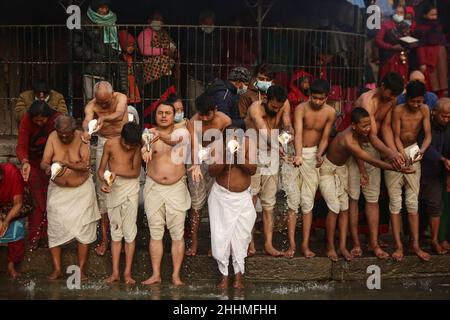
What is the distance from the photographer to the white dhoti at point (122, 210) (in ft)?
28.8

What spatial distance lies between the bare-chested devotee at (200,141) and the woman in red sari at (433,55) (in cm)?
445

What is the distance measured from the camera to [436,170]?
30.2 feet

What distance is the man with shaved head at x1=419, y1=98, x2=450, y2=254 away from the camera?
9.08 m

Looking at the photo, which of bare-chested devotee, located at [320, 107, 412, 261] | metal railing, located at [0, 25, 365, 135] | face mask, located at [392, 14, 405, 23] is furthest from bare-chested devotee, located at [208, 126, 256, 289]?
face mask, located at [392, 14, 405, 23]

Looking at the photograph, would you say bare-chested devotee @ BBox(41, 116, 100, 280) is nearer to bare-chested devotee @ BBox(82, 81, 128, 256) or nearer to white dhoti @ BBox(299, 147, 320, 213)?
bare-chested devotee @ BBox(82, 81, 128, 256)

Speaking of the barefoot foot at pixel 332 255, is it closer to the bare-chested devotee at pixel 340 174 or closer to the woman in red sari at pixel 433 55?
the bare-chested devotee at pixel 340 174

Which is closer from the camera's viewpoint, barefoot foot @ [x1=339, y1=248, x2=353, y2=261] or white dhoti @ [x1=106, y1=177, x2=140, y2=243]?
white dhoti @ [x1=106, y1=177, x2=140, y2=243]

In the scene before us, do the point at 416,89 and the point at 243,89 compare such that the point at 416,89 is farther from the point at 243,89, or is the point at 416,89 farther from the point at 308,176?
the point at 243,89

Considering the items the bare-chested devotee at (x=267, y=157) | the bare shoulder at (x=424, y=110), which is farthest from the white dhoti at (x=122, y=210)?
the bare shoulder at (x=424, y=110)

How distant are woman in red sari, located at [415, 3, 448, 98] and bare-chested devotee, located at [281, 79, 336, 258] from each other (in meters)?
3.79

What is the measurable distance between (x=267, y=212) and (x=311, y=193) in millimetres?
501

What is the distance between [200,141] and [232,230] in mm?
979

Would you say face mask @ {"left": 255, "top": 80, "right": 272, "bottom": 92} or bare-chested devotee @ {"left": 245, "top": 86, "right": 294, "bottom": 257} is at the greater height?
face mask @ {"left": 255, "top": 80, "right": 272, "bottom": 92}

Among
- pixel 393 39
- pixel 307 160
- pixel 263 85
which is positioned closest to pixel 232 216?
pixel 307 160
